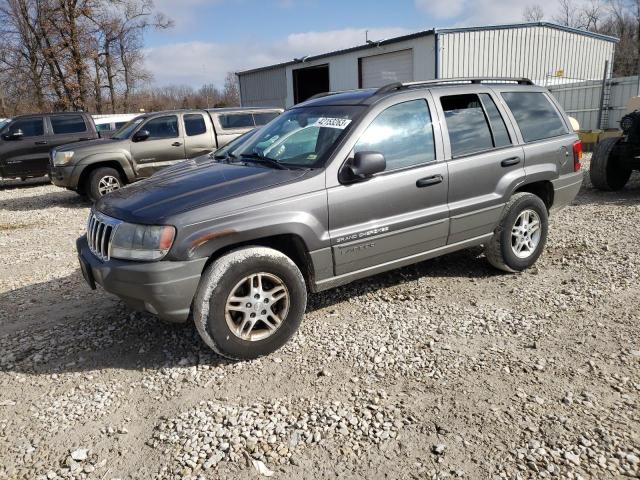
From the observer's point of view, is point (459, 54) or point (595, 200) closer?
point (595, 200)

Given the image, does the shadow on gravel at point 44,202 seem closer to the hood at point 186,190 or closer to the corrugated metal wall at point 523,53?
the hood at point 186,190

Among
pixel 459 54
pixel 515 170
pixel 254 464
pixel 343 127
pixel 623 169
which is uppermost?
pixel 459 54

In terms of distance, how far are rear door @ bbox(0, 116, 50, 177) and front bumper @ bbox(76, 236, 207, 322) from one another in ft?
34.1

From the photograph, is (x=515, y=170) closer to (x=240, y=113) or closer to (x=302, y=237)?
(x=302, y=237)

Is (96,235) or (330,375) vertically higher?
(96,235)

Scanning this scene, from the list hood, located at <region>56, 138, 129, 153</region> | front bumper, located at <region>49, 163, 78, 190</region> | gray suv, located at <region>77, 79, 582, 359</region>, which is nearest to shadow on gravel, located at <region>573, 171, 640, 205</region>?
gray suv, located at <region>77, 79, 582, 359</region>

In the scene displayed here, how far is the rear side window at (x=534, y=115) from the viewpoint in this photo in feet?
15.4

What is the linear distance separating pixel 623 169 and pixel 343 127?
7188mm

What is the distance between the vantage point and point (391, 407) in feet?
9.43

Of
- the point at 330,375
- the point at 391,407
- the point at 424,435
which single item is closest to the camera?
the point at 424,435

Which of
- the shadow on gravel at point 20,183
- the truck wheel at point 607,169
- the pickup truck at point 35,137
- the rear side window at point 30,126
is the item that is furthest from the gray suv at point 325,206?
the shadow on gravel at point 20,183

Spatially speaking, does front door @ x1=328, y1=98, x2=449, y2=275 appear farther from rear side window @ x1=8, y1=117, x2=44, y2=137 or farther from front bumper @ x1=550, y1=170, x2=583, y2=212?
rear side window @ x1=8, y1=117, x2=44, y2=137

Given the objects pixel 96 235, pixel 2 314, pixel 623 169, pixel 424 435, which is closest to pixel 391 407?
pixel 424 435

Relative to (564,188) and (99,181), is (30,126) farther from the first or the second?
(564,188)
